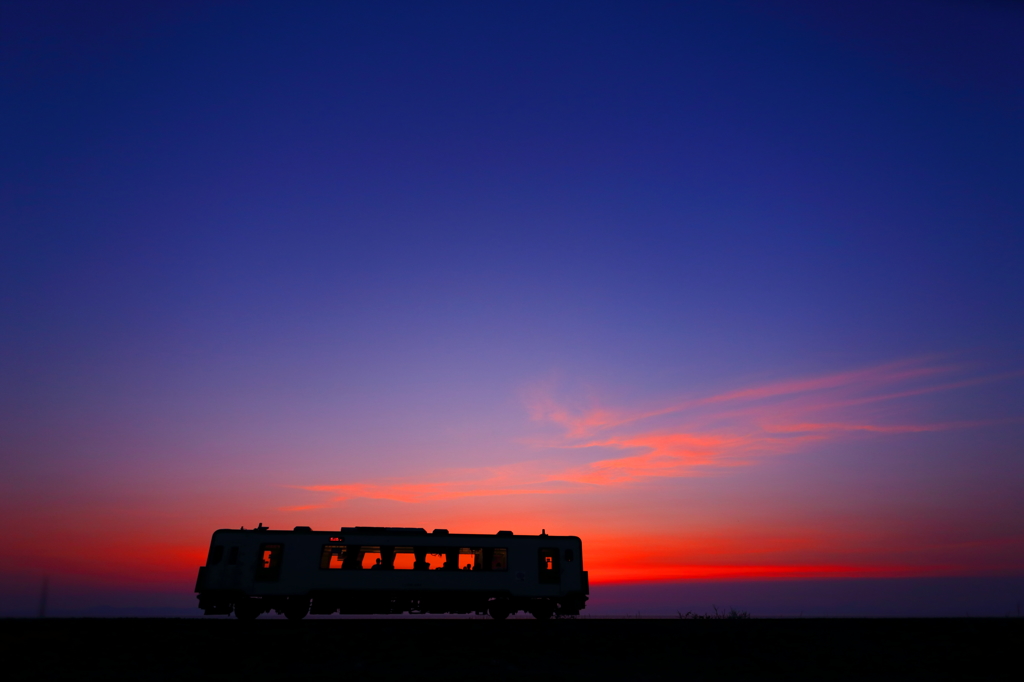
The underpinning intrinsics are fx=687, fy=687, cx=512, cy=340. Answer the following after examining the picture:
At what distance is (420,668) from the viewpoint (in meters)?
20.2

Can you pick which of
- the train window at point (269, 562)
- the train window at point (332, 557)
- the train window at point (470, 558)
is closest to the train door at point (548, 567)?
the train window at point (470, 558)

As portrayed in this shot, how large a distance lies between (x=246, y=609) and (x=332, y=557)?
414 cm

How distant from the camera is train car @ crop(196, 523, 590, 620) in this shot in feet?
96.3

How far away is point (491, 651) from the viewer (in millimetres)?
21797

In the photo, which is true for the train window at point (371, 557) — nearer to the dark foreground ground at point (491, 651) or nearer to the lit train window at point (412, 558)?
the lit train window at point (412, 558)

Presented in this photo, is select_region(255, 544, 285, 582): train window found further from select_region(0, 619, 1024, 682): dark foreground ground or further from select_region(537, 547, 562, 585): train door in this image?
select_region(537, 547, 562, 585): train door

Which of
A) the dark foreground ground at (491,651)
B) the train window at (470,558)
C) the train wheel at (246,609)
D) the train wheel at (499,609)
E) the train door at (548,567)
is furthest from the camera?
the train door at (548,567)

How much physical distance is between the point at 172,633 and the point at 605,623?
15.7 m

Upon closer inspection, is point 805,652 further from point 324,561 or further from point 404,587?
point 324,561

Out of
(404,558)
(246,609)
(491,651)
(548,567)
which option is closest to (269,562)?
(246,609)

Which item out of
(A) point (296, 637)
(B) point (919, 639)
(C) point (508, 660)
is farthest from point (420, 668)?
(B) point (919, 639)

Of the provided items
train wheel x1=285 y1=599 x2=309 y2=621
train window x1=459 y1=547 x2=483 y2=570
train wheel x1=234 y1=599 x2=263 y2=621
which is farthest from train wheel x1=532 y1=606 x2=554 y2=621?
train wheel x1=234 y1=599 x2=263 y2=621

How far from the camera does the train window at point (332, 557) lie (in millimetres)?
29703

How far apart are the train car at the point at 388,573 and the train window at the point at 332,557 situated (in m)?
0.04
